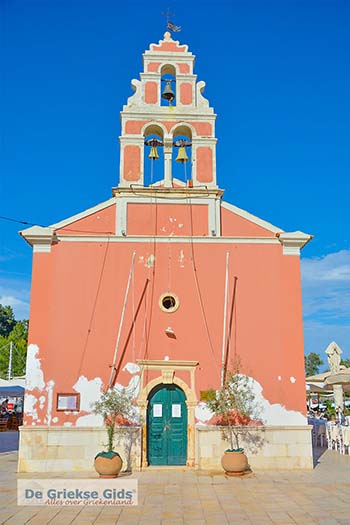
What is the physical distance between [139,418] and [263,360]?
341 centimetres

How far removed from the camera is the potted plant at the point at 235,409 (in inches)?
484

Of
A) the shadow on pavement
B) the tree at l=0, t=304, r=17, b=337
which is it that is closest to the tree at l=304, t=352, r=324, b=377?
the tree at l=0, t=304, r=17, b=337

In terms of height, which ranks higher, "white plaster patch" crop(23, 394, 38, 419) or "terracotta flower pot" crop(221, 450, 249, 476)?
"white plaster patch" crop(23, 394, 38, 419)

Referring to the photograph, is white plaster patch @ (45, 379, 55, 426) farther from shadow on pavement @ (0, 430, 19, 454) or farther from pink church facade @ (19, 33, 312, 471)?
shadow on pavement @ (0, 430, 19, 454)

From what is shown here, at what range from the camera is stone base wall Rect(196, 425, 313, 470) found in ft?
41.0

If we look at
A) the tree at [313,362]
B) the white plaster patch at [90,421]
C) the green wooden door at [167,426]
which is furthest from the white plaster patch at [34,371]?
the tree at [313,362]

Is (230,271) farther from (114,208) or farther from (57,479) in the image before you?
(57,479)

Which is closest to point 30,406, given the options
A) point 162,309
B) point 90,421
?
point 90,421

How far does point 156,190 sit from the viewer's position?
1410cm

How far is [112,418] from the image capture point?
12.3 m

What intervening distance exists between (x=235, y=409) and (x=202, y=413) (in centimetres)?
95

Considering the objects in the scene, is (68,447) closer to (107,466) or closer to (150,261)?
(107,466)

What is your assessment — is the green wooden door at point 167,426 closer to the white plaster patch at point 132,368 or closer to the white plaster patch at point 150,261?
the white plaster patch at point 132,368

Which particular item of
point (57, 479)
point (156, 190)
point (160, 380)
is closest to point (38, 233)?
point (156, 190)
